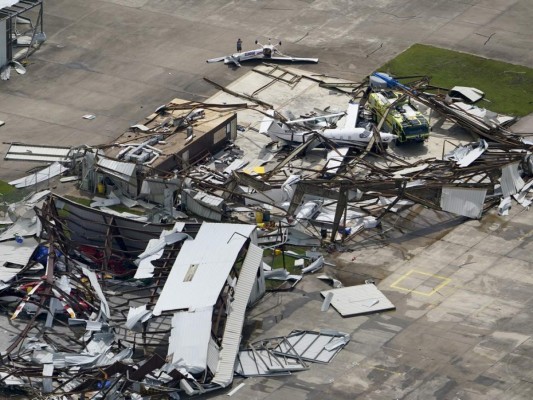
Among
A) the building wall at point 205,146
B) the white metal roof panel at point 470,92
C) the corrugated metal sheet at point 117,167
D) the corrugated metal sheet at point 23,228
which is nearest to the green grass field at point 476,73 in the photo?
the white metal roof panel at point 470,92

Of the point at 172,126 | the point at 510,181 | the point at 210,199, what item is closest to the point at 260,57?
the point at 172,126

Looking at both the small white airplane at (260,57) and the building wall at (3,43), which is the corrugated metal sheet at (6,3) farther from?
the small white airplane at (260,57)

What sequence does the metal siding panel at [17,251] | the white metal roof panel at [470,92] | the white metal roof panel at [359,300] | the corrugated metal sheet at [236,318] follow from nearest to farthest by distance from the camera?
the corrugated metal sheet at [236,318]
the white metal roof panel at [359,300]
the metal siding panel at [17,251]
the white metal roof panel at [470,92]

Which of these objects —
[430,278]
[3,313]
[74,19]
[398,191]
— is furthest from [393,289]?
[74,19]

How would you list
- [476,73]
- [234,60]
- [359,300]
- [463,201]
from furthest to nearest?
1. [234,60]
2. [476,73]
3. [463,201]
4. [359,300]

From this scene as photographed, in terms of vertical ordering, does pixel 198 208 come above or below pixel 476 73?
below

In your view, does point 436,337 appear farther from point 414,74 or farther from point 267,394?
point 414,74

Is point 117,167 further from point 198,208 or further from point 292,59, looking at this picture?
point 292,59
